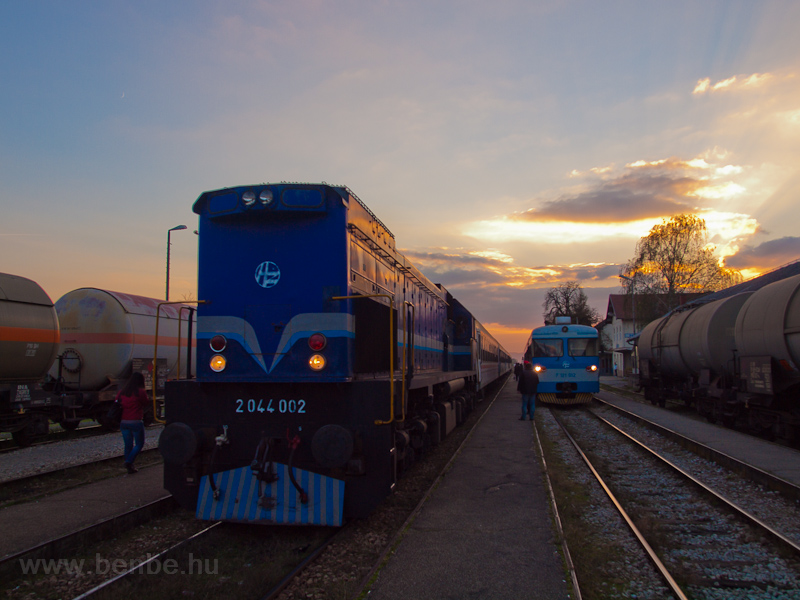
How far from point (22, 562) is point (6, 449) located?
8.23m

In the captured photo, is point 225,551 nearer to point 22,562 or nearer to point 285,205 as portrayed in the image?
point 22,562

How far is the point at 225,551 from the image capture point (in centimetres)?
512

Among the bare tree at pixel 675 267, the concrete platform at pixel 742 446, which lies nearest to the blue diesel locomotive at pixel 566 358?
the concrete platform at pixel 742 446

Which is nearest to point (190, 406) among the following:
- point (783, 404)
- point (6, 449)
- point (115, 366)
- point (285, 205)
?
point (285, 205)

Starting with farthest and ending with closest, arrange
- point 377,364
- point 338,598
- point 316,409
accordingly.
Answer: point 377,364 → point 316,409 → point 338,598

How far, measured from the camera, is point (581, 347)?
17.9 metres

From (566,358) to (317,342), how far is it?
45.9ft

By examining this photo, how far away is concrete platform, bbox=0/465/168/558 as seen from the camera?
5.53m

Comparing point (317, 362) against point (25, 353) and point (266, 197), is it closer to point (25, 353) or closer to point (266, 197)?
point (266, 197)

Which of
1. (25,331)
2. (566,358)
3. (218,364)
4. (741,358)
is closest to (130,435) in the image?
(218,364)

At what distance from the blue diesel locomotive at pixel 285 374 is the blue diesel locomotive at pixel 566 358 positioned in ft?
41.6

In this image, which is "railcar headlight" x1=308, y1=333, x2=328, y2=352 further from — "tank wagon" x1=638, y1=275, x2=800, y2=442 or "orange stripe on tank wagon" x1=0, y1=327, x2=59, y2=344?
"tank wagon" x1=638, y1=275, x2=800, y2=442

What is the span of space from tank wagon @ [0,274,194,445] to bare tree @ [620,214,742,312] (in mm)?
36877

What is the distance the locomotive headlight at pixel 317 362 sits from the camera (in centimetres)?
550
